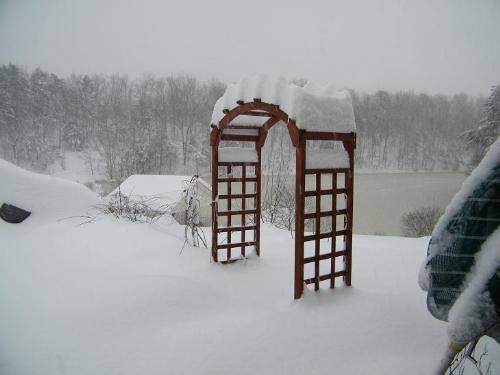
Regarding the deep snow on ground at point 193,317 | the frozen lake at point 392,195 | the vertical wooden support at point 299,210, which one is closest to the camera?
the deep snow on ground at point 193,317

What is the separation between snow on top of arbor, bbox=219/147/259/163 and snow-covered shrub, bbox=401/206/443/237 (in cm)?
1159

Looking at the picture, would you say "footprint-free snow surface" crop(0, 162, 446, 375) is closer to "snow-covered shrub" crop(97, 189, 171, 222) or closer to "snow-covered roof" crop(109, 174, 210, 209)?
"snow-covered shrub" crop(97, 189, 171, 222)

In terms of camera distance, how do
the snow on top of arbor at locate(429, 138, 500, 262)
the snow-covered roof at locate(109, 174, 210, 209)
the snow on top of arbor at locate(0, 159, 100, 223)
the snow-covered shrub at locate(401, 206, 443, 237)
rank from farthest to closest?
the snow-covered shrub at locate(401, 206, 443, 237) < the snow-covered roof at locate(109, 174, 210, 209) < the snow on top of arbor at locate(0, 159, 100, 223) < the snow on top of arbor at locate(429, 138, 500, 262)

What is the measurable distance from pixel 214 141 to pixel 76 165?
2307cm

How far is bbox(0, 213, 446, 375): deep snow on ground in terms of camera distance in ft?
6.70

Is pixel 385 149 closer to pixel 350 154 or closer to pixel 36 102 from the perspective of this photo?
pixel 350 154

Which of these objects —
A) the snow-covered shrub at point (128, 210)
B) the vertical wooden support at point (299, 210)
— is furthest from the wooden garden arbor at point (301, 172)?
the snow-covered shrub at point (128, 210)

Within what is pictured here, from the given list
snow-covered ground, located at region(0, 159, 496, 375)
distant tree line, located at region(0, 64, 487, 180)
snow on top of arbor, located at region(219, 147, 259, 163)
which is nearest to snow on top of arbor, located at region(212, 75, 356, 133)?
snow on top of arbor, located at region(219, 147, 259, 163)

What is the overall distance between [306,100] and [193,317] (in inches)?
79.6

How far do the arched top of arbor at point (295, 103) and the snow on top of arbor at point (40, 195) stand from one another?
150 inches

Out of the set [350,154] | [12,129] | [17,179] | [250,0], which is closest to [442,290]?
[350,154]

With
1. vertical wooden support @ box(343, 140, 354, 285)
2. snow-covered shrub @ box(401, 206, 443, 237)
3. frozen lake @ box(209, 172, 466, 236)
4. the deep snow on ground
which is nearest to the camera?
the deep snow on ground

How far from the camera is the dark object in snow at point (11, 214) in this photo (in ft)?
16.3

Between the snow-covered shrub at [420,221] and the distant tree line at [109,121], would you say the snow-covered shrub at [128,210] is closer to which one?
the snow-covered shrub at [420,221]
